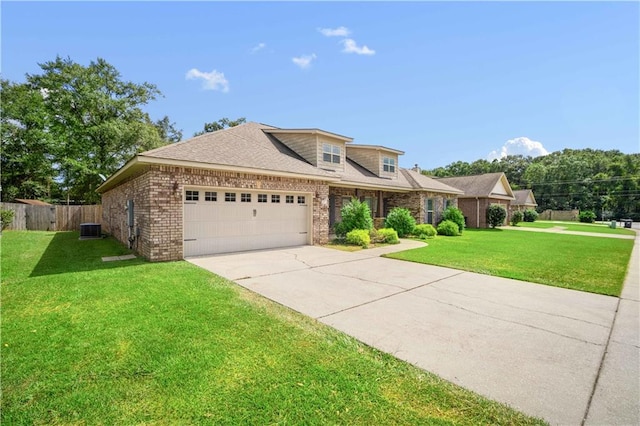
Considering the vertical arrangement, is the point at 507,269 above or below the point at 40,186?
below

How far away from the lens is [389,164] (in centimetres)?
1880

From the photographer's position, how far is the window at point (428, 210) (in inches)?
759

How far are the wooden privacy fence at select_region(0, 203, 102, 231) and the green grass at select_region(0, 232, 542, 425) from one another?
18.9m

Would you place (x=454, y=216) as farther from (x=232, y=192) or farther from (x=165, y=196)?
(x=165, y=196)

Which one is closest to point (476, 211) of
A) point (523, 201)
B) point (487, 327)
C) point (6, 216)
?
point (523, 201)

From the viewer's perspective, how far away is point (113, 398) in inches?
100.0

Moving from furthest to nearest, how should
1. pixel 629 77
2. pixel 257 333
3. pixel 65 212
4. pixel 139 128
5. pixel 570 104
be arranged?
pixel 139 128, pixel 65 212, pixel 570 104, pixel 629 77, pixel 257 333

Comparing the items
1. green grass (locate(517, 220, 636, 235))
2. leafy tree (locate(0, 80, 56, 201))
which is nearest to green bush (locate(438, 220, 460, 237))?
green grass (locate(517, 220, 636, 235))

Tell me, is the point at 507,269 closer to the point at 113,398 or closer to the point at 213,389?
the point at 213,389

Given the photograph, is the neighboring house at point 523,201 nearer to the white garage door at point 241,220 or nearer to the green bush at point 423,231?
the green bush at point 423,231

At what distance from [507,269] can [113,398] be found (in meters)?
8.95

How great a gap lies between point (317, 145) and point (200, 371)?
12.0 metres

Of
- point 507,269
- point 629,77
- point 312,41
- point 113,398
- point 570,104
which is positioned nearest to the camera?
point 113,398

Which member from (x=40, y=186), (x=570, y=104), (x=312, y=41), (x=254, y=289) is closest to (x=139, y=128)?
(x=40, y=186)
